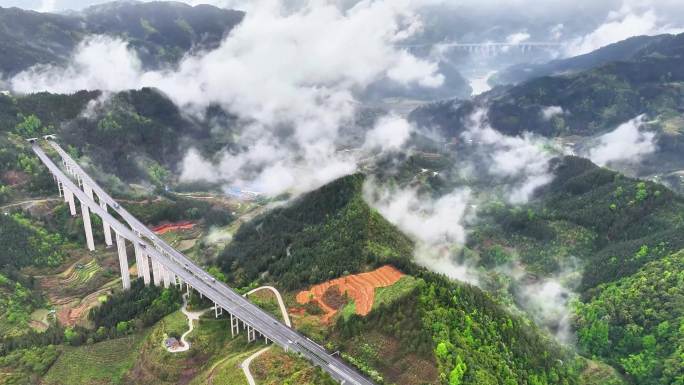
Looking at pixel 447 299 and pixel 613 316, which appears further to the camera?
pixel 613 316

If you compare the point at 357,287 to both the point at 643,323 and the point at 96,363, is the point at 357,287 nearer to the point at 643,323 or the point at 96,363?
the point at 96,363

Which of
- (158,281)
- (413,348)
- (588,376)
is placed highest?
(413,348)

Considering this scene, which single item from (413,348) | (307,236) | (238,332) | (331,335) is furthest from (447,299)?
(307,236)

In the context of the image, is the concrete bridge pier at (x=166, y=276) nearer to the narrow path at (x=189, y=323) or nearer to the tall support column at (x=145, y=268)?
the narrow path at (x=189, y=323)

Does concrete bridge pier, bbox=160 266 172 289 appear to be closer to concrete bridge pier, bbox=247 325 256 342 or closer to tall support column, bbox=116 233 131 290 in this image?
tall support column, bbox=116 233 131 290

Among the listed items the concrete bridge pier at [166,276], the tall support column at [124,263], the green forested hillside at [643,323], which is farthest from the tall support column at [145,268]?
the green forested hillside at [643,323]

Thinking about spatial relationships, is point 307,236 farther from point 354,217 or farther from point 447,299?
point 447,299

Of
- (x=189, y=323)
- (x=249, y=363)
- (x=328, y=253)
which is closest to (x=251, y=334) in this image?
(x=249, y=363)
